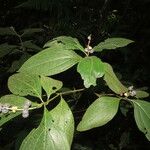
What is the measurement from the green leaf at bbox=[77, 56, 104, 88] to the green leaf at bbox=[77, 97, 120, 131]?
0.11 metres

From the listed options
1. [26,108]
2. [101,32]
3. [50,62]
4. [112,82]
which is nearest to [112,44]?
[112,82]

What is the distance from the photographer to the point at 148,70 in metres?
3.49

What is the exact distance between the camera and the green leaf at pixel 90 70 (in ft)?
3.46

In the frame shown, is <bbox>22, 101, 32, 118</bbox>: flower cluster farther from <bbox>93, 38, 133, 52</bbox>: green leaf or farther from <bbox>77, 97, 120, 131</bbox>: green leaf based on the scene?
<bbox>93, 38, 133, 52</bbox>: green leaf

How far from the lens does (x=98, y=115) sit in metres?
1.11

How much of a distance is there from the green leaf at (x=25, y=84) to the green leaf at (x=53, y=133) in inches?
4.0

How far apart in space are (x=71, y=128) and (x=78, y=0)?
269 cm

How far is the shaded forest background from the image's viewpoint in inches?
116

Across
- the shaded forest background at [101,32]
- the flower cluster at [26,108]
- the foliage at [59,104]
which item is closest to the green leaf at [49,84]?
the foliage at [59,104]

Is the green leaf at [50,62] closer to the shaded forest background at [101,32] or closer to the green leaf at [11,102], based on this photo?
the green leaf at [11,102]

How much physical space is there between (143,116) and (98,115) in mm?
180

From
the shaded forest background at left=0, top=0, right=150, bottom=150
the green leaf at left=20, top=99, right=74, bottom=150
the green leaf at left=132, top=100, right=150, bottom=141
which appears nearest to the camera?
the green leaf at left=20, top=99, right=74, bottom=150

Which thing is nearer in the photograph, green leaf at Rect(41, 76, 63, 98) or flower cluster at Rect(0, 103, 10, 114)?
flower cluster at Rect(0, 103, 10, 114)

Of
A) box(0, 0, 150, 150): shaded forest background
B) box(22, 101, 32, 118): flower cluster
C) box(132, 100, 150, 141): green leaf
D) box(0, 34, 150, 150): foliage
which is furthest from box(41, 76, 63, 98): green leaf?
box(0, 0, 150, 150): shaded forest background
